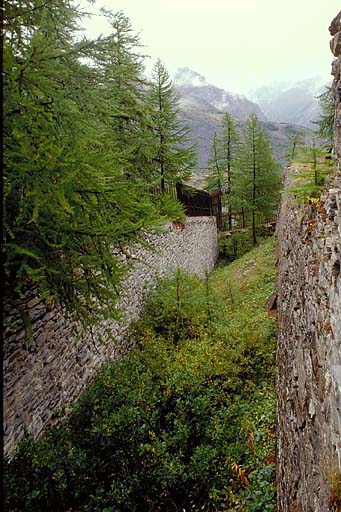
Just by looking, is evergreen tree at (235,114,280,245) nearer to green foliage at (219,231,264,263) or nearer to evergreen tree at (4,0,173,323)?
green foliage at (219,231,264,263)

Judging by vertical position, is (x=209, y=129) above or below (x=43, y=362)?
above

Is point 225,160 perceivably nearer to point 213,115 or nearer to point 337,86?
point 337,86

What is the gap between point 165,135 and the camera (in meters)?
16.6

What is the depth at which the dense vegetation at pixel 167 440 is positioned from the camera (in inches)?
174

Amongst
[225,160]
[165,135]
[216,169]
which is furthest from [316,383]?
[216,169]

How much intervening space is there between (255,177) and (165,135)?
1000cm

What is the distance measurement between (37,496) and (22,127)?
4240 millimetres

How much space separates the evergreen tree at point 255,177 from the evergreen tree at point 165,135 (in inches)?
313

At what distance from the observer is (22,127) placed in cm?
393

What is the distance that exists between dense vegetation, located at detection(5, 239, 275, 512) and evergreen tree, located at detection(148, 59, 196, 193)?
1018cm

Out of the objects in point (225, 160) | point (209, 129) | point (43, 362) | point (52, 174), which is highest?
point (209, 129)

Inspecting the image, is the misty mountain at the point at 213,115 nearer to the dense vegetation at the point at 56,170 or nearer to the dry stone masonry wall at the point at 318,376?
the dense vegetation at the point at 56,170

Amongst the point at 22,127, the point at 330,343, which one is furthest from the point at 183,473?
the point at 22,127

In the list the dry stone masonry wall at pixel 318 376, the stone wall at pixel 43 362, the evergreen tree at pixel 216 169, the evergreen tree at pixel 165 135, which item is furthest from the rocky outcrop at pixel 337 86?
the evergreen tree at pixel 216 169
